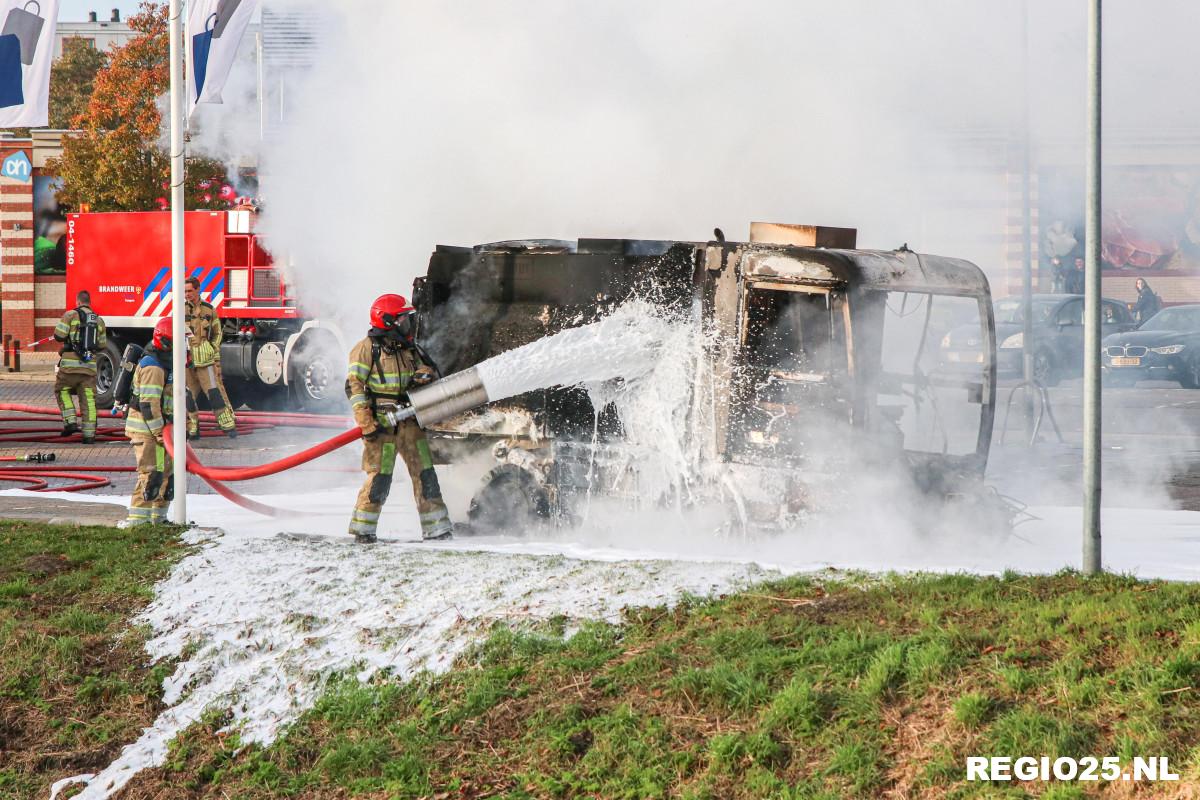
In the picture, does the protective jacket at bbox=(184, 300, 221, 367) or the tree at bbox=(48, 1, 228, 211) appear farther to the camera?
the tree at bbox=(48, 1, 228, 211)

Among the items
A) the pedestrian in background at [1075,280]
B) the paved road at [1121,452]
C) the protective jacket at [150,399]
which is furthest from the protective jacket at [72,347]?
Result: the pedestrian in background at [1075,280]

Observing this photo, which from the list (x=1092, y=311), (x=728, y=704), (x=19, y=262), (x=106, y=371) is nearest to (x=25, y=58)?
(x=728, y=704)

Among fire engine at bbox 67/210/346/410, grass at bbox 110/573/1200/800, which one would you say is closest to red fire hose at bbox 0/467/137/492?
fire engine at bbox 67/210/346/410

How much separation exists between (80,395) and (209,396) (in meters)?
1.43

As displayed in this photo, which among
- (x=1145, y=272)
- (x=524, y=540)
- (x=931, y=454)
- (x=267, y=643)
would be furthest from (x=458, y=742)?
(x=1145, y=272)

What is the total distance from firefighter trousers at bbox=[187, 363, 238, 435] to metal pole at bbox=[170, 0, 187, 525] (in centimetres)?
597

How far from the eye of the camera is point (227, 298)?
61.6 ft

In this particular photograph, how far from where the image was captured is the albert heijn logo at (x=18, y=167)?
30852 millimetres

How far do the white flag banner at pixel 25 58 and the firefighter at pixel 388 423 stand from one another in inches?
151

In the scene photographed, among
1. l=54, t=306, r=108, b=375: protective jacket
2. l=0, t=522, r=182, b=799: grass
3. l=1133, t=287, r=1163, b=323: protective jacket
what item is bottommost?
l=0, t=522, r=182, b=799: grass

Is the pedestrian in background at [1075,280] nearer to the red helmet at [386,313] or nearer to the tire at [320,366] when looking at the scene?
the tire at [320,366]

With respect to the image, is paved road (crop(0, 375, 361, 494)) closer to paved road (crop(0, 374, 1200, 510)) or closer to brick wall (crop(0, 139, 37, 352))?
paved road (crop(0, 374, 1200, 510))

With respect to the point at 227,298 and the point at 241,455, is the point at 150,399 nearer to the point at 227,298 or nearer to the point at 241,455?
the point at 241,455

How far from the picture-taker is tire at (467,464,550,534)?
8.30 metres
